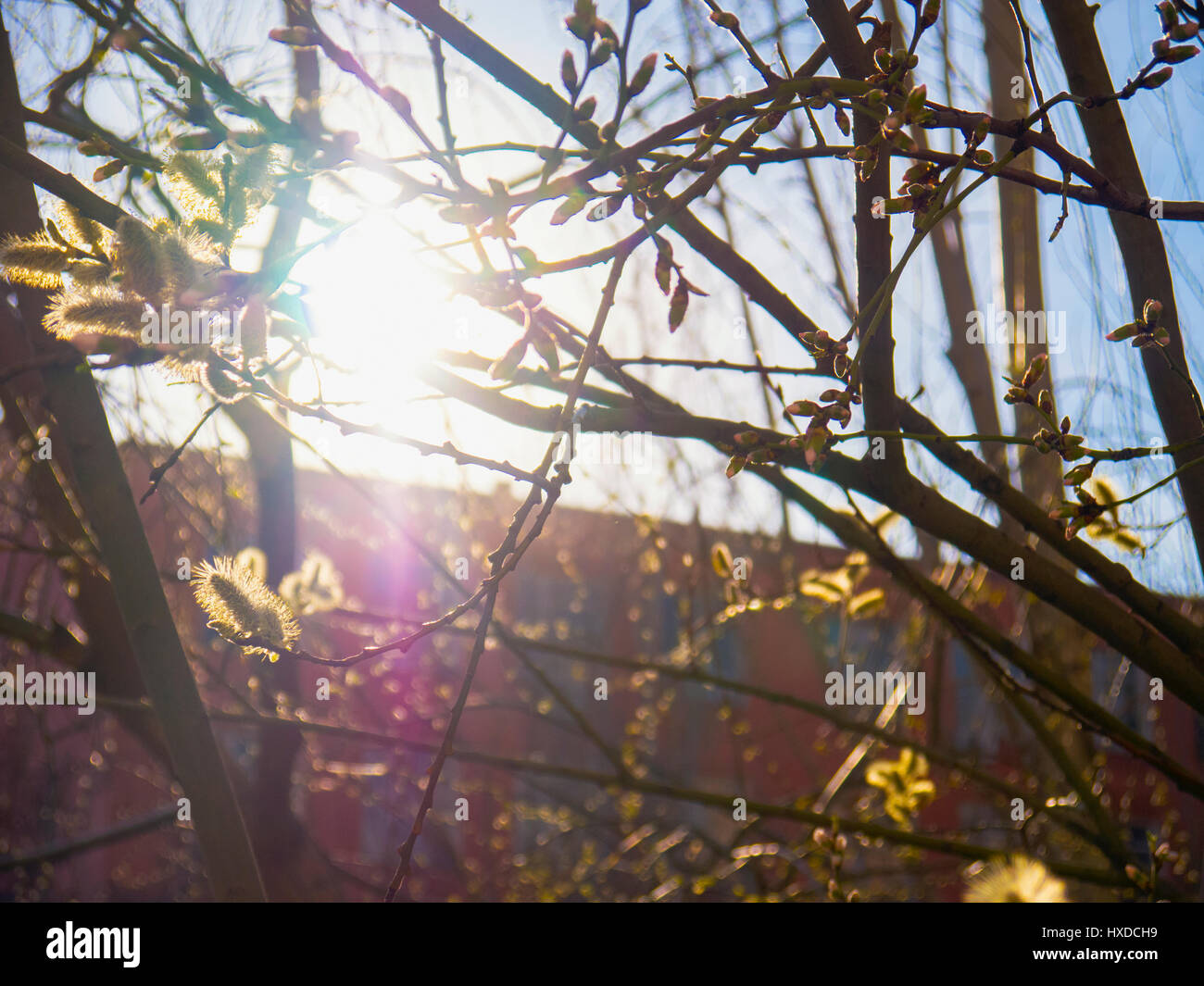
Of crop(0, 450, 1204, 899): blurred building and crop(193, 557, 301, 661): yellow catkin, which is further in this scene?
crop(0, 450, 1204, 899): blurred building

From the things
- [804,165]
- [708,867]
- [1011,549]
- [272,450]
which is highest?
[804,165]

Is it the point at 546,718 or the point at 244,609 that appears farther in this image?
the point at 546,718

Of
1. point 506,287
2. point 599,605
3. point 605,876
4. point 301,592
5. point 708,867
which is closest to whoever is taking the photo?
point 506,287

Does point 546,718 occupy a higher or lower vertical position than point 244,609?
lower

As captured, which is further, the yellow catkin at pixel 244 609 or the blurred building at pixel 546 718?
the blurred building at pixel 546 718

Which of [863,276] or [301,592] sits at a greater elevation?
[863,276]

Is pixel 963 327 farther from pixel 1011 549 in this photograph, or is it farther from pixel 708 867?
pixel 708 867
